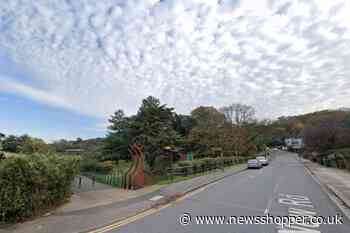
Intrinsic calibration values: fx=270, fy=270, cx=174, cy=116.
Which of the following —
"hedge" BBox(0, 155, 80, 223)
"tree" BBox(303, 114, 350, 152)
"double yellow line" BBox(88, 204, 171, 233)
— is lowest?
"double yellow line" BBox(88, 204, 171, 233)

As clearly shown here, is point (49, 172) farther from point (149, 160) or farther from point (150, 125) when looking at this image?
point (150, 125)

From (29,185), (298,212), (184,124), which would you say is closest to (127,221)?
(29,185)

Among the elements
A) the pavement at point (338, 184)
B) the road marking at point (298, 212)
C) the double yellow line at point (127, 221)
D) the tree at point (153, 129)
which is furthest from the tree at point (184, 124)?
the double yellow line at point (127, 221)

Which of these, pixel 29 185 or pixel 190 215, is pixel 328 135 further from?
pixel 29 185

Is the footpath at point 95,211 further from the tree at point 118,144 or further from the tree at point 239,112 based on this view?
the tree at point 239,112

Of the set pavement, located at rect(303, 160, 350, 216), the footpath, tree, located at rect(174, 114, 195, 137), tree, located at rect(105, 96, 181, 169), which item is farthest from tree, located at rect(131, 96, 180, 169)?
tree, located at rect(174, 114, 195, 137)

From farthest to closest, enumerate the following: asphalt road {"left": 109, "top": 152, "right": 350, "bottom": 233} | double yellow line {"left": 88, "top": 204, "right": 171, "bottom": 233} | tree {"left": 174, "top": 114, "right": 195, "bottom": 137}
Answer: tree {"left": 174, "top": 114, "right": 195, "bottom": 137} → double yellow line {"left": 88, "top": 204, "right": 171, "bottom": 233} → asphalt road {"left": 109, "top": 152, "right": 350, "bottom": 233}

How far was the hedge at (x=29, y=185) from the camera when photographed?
743 cm

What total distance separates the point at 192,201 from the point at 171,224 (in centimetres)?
395

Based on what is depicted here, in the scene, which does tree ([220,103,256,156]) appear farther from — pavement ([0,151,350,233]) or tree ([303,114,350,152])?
pavement ([0,151,350,233])

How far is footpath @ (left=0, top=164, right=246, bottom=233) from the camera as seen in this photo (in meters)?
7.14

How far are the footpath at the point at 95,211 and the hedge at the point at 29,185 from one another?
37cm

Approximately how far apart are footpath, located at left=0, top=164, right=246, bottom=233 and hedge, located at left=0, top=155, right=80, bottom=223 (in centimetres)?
37

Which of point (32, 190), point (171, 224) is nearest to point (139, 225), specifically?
point (171, 224)
